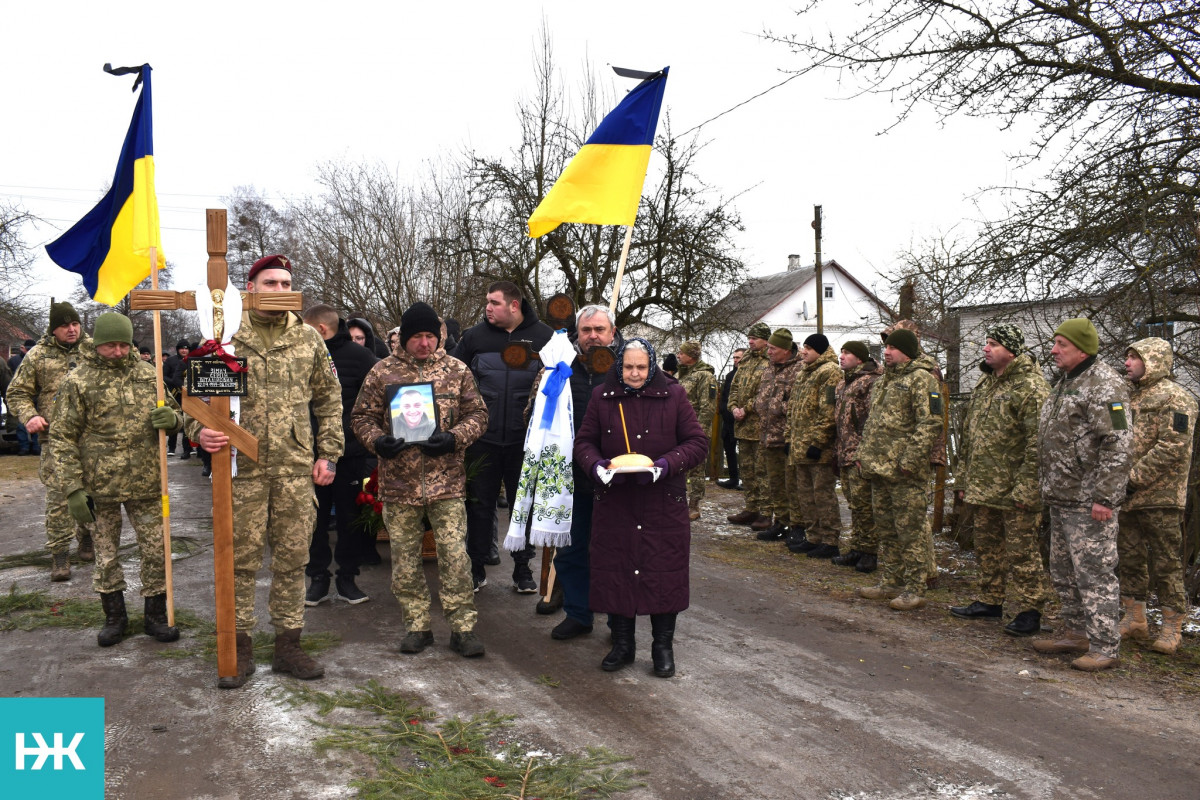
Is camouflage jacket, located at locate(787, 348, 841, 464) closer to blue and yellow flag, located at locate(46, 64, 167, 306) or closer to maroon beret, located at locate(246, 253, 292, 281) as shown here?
maroon beret, located at locate(246, 253, 292, 281)

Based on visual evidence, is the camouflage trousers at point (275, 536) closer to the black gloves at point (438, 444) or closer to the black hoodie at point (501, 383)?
the black gloves at point (438, 444)

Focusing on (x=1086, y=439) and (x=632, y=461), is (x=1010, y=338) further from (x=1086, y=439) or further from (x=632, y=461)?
(x=632, y=461)

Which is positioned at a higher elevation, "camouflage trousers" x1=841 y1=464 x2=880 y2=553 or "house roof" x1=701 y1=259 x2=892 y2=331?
"house roof" x1=701 y1=259 x2=892 y2=331

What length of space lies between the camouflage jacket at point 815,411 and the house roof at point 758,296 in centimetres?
728

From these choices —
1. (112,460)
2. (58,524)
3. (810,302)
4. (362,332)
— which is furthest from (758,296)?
(112,460)

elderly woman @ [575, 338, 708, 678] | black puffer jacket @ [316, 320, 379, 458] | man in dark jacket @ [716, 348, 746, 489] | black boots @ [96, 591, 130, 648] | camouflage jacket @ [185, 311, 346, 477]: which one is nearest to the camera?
camouflage jacket @ [185, 311, 346, 477]

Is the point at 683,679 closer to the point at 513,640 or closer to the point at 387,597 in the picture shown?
the point at 513,640

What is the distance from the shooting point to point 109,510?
18.0 ft

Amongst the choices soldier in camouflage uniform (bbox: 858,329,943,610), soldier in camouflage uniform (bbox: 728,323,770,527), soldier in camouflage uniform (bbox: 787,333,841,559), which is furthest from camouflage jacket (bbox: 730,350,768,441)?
soldier in camouflage uniform (bbox: 858,329,943,610)

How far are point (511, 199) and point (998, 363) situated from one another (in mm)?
17239

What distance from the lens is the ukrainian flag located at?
6.43 metres

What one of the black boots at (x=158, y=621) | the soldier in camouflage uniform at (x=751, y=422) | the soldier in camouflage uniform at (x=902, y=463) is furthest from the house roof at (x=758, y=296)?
the black boots at (x=158, y=621)

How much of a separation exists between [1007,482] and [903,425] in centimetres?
102

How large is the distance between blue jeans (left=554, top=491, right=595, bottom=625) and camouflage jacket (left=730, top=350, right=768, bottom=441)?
15.7ft
